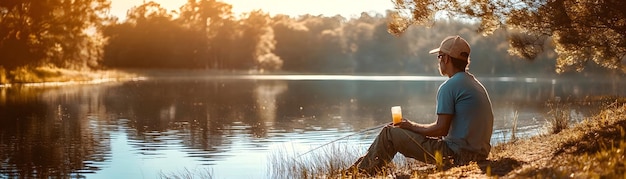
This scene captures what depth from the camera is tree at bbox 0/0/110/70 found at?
37.8 m

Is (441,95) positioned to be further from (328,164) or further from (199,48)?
(199,48)

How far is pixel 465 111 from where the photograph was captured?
7.38 m

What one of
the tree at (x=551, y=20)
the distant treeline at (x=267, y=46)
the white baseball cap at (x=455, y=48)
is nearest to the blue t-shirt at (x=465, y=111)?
the white baseball cap at (x=455, y=48)

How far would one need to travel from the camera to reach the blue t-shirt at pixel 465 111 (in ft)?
24.1

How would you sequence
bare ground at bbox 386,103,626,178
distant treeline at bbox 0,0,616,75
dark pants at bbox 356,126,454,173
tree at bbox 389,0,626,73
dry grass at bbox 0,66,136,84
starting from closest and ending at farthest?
bare ground at bbox 386,103,626,178, dark pants at bbox 356,126,454,173, tree at bbox 389,0,626,73, dry grass at bbox 0,66,136,84, distant treeline at bbox 0,0,616,75

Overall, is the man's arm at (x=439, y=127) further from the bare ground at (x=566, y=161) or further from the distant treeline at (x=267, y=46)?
the distant treeline at (x=267, y=46)

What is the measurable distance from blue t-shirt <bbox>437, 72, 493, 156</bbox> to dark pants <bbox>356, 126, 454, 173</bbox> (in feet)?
0.49

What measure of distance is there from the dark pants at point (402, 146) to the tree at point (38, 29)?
108 feet

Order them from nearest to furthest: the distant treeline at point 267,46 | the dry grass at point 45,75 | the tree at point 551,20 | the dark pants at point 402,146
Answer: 1. the dark pants at point 402,146
2. the tree at point 551,20
3. the dry grass at point 45,75
4. the distant treeline at point 267,46

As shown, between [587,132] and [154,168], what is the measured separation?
566 cm

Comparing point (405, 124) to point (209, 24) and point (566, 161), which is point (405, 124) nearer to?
point (566, 161)

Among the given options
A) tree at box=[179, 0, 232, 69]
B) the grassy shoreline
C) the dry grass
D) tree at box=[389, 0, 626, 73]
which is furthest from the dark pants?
tree at box=[179, 0, 232, 69]

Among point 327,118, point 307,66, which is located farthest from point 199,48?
point 327,118

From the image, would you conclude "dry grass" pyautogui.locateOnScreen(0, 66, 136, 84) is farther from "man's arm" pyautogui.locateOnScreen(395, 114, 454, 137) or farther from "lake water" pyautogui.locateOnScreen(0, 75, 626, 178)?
"man's arm" pyautogui.locateOnScreen(395, 114, 454, 137)
